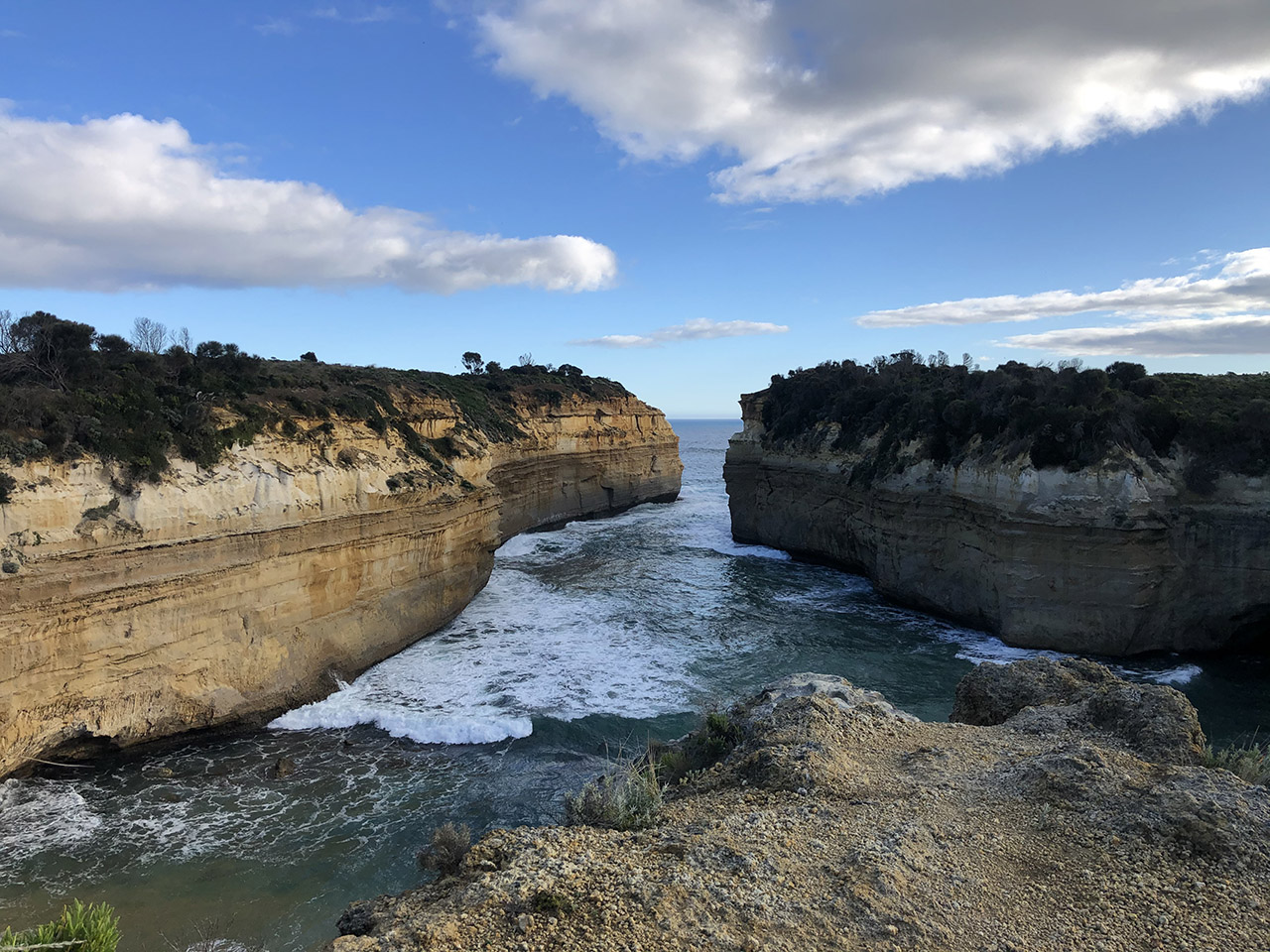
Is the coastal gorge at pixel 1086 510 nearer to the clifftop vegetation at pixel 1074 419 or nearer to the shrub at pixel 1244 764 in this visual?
the clifftop vegetation at pixel 1074 419

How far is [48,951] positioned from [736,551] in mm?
27529

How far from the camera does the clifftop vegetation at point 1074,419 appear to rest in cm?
1605

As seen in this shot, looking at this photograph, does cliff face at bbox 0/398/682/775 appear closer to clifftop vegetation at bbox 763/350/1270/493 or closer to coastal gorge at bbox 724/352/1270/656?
coastal gorge at bbox 724/352/1270/656

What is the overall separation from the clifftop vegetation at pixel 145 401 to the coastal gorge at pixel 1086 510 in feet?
49.4

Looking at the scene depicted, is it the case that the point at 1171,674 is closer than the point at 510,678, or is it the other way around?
the point at 1171,674

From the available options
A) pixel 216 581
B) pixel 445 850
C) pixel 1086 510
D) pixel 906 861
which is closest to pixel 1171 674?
pixel 1086 510

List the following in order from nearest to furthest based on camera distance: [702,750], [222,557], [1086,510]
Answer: [702,750]
[222,557]
[1086,510]

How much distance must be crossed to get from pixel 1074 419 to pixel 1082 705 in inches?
425

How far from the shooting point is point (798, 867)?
220 inches

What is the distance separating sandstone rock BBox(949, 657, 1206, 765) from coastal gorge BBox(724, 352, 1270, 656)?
23.8 ft

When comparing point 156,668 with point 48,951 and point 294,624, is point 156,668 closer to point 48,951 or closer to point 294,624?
point 294,624

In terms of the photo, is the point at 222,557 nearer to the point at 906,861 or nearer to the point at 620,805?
the point at 620,805

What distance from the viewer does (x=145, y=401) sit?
13430 mm

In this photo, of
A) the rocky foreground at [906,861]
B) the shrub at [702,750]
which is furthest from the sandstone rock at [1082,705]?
the shrub at [702,750]
